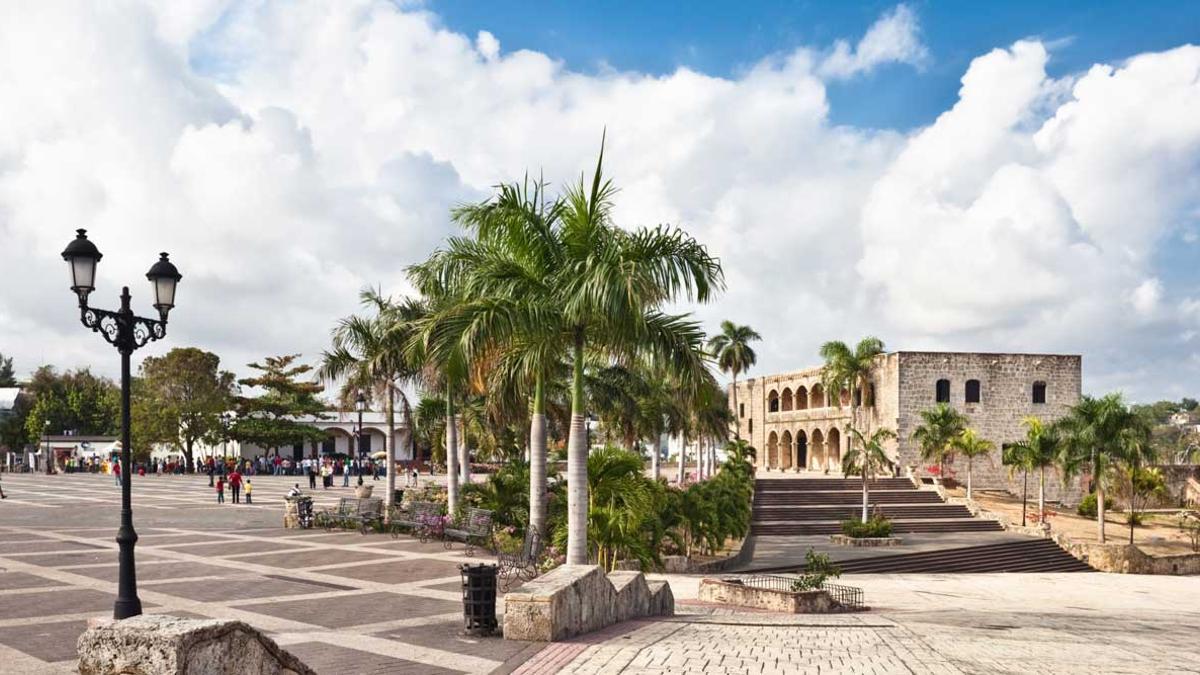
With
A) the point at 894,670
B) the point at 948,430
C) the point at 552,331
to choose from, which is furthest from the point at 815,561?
the point at 948,430

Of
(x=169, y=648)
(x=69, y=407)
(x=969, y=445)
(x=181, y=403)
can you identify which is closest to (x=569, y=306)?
(x=169, y=648)

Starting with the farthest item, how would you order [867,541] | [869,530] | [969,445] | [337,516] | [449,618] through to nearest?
[969,445] < [869,530] < [867,541] < [337,516] < [449,618]

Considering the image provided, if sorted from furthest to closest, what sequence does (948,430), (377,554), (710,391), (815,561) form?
1. (948,430)
2. (377,554)
3. (815,561)
4. (710,391)

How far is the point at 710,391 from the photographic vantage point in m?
12.9

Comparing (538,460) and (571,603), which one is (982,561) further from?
(571,603)

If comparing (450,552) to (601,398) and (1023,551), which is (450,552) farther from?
(1023,551)

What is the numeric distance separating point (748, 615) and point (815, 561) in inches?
164

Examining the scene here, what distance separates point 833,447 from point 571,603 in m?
50.8

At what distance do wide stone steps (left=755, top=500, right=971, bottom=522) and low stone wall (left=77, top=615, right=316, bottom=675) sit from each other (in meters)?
32.1

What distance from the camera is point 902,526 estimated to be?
35.7 meters

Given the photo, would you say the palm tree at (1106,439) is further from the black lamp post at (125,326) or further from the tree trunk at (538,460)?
the black lamp post at (125,326)

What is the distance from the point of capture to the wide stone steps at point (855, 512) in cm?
3700

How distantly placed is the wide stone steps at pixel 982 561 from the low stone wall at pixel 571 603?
1593 cm

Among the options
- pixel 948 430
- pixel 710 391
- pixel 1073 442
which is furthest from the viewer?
pixel 948 430
